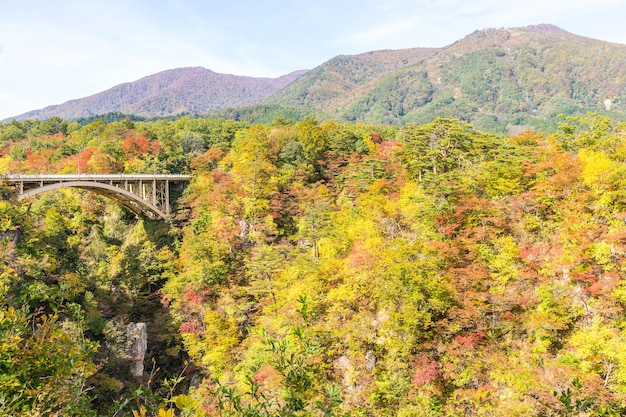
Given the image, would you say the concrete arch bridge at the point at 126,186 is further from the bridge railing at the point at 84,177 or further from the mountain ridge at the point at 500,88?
the mountain ridge at the point at 500,88

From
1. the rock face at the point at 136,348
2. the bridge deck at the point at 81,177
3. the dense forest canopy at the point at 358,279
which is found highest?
the bridge deck at the point at 81,177

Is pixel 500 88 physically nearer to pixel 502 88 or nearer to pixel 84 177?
pixel 502 88

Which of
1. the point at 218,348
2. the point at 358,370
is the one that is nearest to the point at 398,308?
the point at 358,370

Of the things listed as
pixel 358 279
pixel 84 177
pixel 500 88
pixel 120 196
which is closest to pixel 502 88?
pixel 500 88

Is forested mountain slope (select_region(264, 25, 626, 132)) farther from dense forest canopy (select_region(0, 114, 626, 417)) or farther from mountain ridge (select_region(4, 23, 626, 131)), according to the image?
dense forest canopy (select_region(0, 114, 626, 417))

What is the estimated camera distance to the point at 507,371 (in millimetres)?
12797

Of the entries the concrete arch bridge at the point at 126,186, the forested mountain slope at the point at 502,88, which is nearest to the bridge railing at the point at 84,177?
the concrete arch bridge at the point at 126,186

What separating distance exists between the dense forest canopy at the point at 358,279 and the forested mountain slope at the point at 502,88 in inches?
3903

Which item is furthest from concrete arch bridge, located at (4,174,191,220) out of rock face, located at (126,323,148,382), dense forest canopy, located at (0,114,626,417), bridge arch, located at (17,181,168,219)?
rock face, located at (126,323,148,382)

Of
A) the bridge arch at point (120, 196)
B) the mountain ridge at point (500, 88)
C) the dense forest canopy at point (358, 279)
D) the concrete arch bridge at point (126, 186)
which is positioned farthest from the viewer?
the mountain ridge at point (500, 88)

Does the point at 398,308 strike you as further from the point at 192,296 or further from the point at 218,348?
the point at 192,296

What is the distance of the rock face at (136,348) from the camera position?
2081 centimetres

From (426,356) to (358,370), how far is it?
3091mm

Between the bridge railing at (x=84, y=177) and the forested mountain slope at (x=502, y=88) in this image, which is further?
the forested mountain slope at (x=502, y=88)
